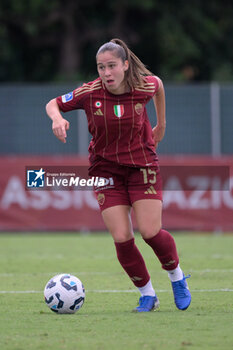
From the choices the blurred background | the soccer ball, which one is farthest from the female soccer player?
the blurred background

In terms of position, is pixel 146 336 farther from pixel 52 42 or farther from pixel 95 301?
pixel 52 42

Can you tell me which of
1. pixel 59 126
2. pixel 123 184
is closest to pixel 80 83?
pixel 123 184

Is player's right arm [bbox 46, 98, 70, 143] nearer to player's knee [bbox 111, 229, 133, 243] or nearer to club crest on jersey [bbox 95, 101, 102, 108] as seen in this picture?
club crest on jersey [bbox 95, 101, 102, 108]

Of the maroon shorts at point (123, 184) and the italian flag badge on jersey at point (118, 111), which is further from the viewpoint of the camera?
the maroon shorts at point (123, 184)

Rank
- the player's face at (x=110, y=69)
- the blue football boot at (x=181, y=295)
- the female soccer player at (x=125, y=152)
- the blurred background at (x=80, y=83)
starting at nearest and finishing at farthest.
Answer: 1. the player's face at (x=110, y=69)
2. the female soccer player at (x=125, y=152)
3. the blue football boot at (x=181, y=295)
4. the blurred background at (x=80, y=83)

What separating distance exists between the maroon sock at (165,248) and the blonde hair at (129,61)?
4.00 feet

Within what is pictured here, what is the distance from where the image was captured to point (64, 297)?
691 centimetres

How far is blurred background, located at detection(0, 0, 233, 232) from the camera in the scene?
57.2ft

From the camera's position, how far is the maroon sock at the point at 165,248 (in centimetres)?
690

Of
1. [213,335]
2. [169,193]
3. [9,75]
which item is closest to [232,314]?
[213,335]

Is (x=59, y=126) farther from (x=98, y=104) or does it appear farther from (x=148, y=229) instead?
(x=148, y=229)

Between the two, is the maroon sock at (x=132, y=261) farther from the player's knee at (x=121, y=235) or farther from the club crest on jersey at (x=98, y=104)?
the club crest on jersey at (x=98, y=104)

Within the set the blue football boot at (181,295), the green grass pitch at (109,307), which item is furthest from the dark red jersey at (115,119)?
the green grass pitch at (109,307)

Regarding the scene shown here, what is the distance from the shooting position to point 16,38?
96.3 ft
